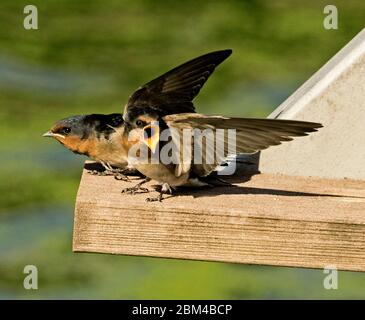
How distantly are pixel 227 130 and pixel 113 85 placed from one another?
8.35ft

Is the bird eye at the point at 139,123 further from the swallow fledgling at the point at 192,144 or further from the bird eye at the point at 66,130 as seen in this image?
the bird eye at the point at 66,130

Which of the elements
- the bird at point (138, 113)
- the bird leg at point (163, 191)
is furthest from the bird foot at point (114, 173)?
the bird leg at point (163, 191)

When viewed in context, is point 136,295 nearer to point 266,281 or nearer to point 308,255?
point 266,281

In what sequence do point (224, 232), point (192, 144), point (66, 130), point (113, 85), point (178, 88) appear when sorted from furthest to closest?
point (113, 85) → point (66, 130) → point (178, 88) → point (192, 144) → point (224, 232)

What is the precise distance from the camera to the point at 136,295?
11.8ft

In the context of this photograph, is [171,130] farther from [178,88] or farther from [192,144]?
[178,88]

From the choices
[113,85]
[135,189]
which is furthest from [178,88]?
[113,85]

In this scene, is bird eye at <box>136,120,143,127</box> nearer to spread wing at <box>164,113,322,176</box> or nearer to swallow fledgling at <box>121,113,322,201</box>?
swallow fledgling at <box>121,113,322,201</box>

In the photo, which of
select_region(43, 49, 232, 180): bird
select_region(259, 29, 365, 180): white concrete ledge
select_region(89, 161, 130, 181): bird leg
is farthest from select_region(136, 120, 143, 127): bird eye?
select_region(259, 29, 365, 180): white concrete ledge

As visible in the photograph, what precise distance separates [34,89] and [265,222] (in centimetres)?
287

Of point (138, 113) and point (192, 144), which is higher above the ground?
point (138, 113)

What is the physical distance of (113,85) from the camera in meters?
5.01

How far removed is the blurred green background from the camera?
12.5 ft
